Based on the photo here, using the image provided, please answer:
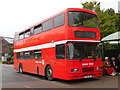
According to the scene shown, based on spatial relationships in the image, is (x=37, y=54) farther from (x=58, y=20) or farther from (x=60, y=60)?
(x=58, y=20)

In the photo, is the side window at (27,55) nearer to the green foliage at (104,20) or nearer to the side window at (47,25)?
the side window at (47,25)

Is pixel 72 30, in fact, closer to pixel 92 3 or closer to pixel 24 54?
pixel 24 54

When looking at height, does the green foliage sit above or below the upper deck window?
above

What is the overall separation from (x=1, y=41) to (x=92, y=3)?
60.9 m

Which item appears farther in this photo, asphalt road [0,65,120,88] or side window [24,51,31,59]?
side window [24,51,31,59]

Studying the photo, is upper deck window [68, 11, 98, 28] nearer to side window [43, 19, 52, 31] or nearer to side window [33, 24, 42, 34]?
side window [43, 19, 52, 31]

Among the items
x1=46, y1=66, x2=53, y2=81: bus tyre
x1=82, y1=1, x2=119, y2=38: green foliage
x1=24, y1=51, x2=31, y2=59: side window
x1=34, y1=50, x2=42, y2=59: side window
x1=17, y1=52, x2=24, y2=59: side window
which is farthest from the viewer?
x1=82, y1=1, x2=119, y2=38: green foliage

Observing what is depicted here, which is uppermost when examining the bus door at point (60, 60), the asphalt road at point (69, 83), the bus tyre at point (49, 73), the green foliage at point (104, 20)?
the green foliage at point (104, 20)

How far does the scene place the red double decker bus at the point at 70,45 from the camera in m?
9.71

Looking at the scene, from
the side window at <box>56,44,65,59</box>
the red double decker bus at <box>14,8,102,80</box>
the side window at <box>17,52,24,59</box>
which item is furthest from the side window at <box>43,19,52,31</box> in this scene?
the side window at <box>17,52,24,59</box>

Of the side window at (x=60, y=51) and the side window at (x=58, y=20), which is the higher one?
the side window at (x=58, y=20)

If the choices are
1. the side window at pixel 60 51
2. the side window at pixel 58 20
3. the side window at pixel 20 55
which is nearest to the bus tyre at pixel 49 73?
the side window at pixel 60 51

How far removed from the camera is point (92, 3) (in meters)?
19.2

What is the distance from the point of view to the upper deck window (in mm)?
9945
